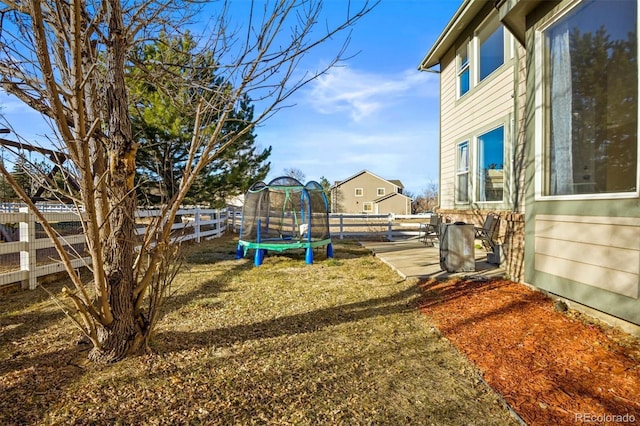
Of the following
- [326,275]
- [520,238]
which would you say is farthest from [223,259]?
[520,238]

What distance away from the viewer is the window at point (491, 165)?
6445 millimetres

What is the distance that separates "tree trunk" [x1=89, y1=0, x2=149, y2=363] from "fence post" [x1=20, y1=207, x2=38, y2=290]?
135 inches

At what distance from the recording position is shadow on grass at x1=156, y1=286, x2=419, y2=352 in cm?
315

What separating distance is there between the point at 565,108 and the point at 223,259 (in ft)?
22.8

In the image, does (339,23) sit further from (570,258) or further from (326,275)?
(326,275)

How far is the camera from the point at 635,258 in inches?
118

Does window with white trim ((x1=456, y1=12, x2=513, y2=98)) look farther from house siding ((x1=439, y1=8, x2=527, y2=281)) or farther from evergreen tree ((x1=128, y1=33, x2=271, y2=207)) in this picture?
evergreen tree ((x1=128, y1=33, x2=271, y2=207))

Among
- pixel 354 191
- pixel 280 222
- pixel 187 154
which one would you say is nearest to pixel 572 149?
pixel 280 222

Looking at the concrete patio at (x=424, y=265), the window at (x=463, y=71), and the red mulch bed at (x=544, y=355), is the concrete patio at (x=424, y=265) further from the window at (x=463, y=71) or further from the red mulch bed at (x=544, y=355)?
the window at (x=463, y=71)

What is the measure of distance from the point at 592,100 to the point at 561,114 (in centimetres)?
36

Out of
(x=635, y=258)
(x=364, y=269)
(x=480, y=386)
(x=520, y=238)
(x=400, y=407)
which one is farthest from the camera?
(x=364, y=269)

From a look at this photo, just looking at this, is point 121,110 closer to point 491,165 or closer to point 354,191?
point 491,165

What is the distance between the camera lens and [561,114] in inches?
163

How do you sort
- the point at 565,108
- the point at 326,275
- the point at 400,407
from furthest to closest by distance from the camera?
the point at 326,275
the point at 565,108
the point at 400,407
